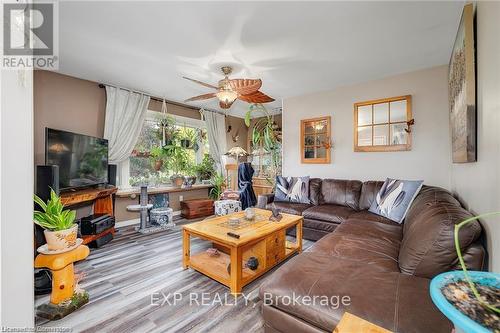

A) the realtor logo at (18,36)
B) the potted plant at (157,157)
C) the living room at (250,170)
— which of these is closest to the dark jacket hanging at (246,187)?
the living room at (250,170)

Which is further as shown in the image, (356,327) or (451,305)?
(356,327)

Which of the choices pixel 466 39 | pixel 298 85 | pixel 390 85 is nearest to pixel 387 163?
pixel 390 85

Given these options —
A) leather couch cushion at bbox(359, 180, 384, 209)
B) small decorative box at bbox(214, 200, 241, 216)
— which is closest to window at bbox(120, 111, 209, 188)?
small decorative box at bbox(214, 200, 241, 216)

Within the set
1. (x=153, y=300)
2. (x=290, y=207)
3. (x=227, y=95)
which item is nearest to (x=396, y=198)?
(x=290, y=207)

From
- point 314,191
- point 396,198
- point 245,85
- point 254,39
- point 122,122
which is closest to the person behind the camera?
point 254,39

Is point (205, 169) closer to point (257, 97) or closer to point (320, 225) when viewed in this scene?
point (257, 97)

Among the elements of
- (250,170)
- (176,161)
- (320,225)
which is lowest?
(320,225)

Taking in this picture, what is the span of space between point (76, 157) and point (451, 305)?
11.9ft

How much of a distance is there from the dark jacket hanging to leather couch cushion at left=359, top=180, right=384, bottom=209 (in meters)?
1.77

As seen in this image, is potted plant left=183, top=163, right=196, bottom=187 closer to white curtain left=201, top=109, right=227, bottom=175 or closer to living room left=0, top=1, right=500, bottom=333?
living room left=0, top=1, right=500, bottom=333

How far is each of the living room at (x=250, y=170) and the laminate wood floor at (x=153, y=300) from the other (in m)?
0.02

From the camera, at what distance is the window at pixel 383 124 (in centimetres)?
322

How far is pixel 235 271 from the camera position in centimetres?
183

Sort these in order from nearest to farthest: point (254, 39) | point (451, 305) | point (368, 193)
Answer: point (451, 305) < point (254, 39) < point (368, 193)
